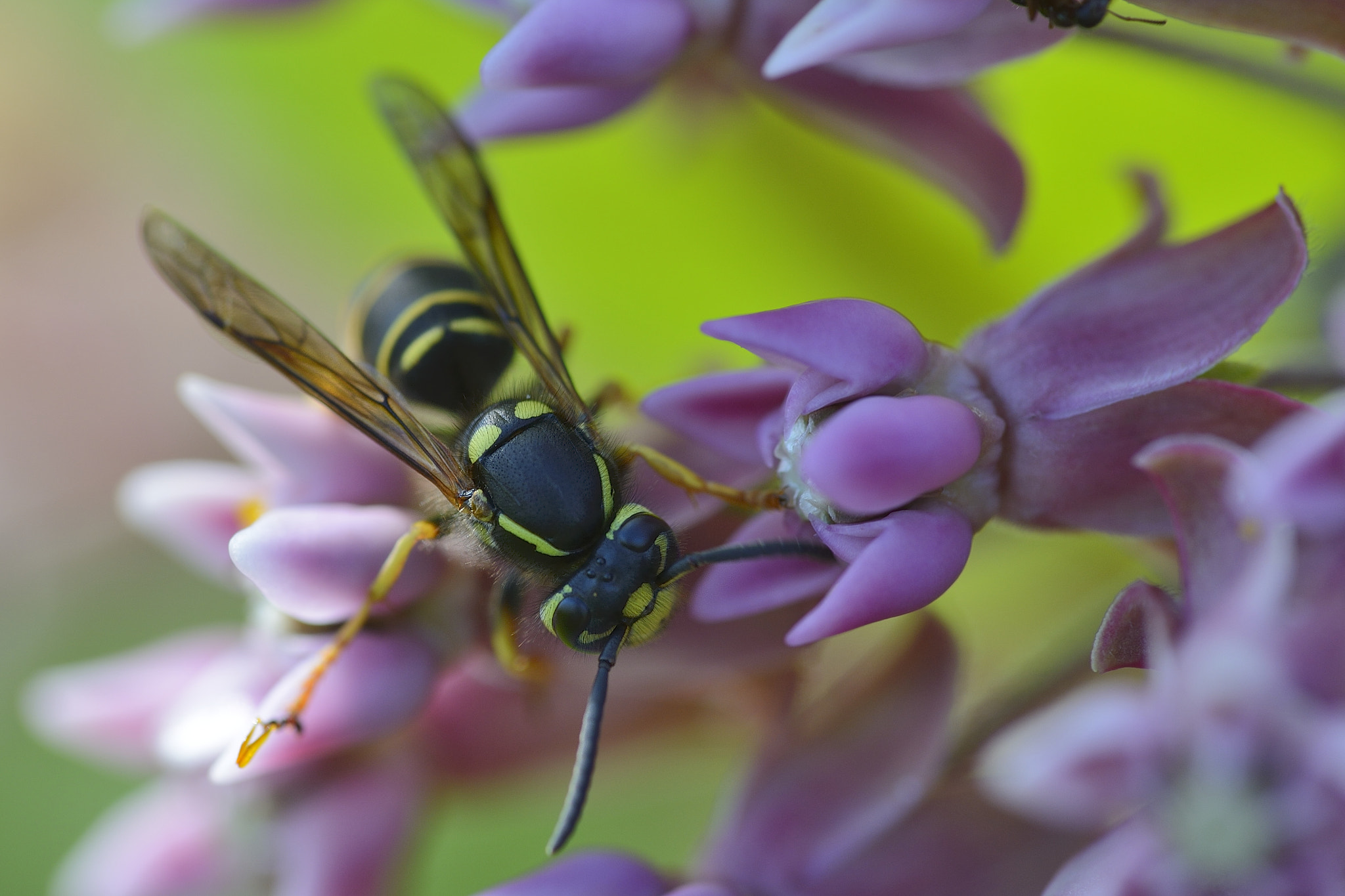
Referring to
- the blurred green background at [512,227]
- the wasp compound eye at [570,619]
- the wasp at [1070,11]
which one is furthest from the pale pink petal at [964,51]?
the wasp compound eye at [570,619]

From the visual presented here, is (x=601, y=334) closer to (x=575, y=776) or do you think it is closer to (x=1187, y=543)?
(x=575, y=776)

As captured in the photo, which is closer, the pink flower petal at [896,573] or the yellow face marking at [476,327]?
the pink flower petal at [896,573]

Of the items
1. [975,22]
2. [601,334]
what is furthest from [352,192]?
[975,22]

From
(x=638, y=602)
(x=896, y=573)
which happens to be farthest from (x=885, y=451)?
(x=638, y=602)

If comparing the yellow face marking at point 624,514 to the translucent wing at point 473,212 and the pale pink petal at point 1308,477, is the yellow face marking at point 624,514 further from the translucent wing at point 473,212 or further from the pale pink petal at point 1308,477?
the pale pink petal at point 1308,477

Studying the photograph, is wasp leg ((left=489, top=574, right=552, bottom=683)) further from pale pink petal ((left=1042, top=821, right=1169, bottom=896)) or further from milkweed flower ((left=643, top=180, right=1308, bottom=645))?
pale pink petal ((left=1042, top=821, right=1169, bottom=896))
